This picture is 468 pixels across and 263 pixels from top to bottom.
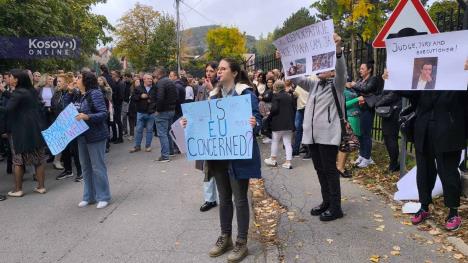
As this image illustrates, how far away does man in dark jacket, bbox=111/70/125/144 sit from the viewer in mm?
12461

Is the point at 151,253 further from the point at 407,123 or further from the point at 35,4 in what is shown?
the point at 35,4

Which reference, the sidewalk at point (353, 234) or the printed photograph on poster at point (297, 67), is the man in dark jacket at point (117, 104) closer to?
the sidewalk at point (353, 234)

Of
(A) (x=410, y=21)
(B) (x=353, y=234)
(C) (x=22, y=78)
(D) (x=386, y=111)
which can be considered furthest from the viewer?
(D) (x=386, y=111)

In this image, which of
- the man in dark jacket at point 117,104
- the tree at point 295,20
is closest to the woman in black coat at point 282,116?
the man in dark jacket at point 117,104

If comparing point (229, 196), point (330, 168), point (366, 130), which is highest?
point (366, 130)

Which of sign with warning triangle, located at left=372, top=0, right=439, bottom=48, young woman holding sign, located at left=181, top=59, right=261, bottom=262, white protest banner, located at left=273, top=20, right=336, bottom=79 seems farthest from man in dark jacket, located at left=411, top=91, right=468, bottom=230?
young woman holding sign, located at left=181, top=59, right=261, bottom=262

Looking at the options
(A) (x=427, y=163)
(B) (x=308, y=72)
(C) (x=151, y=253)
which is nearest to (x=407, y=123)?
(A) (x=427, y=163)

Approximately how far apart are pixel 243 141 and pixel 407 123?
7.13 ft

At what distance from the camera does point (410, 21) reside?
222 inches

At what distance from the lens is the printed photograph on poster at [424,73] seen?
183 inches

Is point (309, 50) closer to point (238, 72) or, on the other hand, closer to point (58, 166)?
point (238, 72)

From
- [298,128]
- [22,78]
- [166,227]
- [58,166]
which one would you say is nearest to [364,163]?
[298,128]

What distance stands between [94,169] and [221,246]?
2.65 m
